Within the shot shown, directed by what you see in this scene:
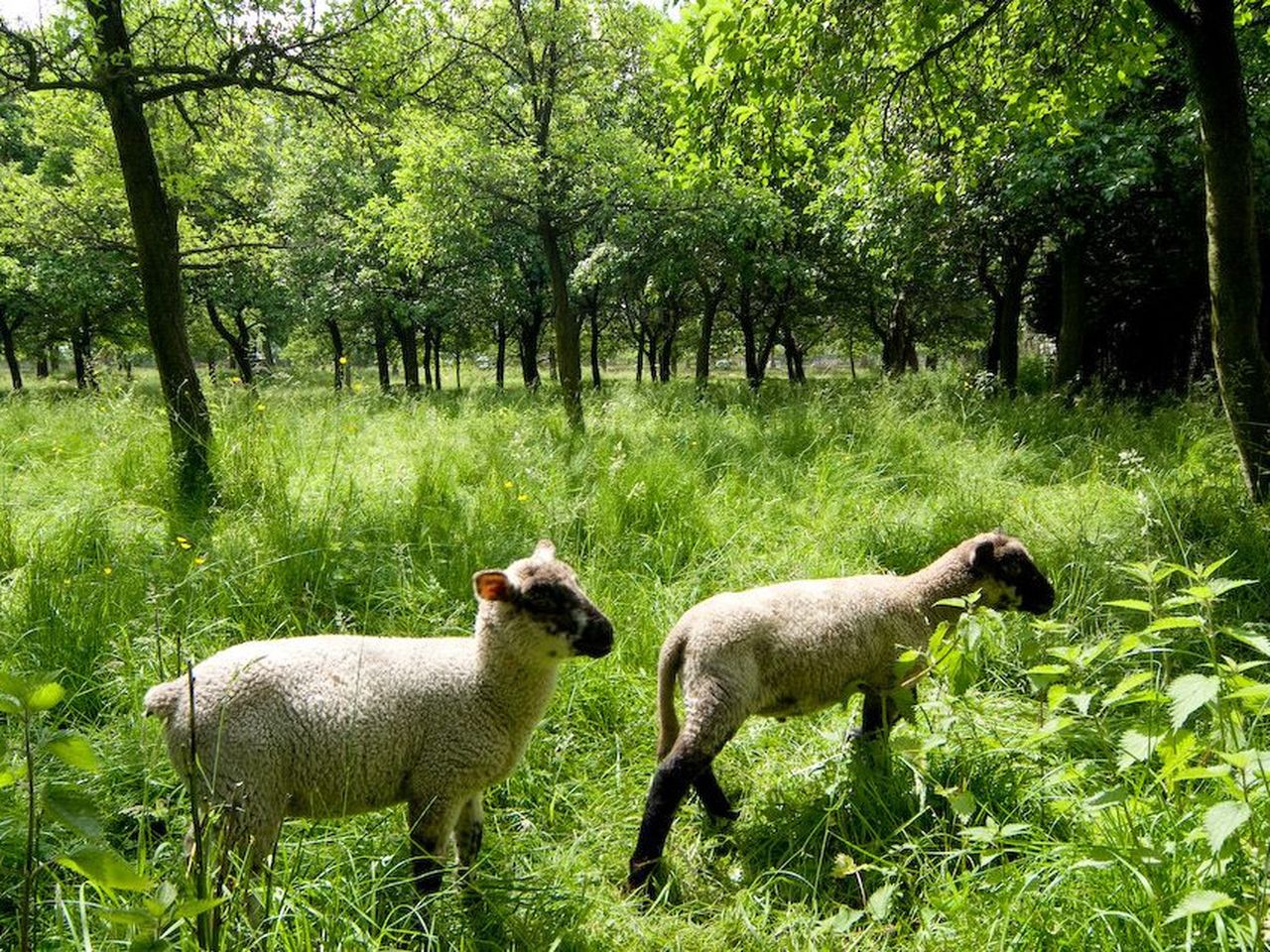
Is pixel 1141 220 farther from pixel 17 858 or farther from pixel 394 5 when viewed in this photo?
pixel 17 858

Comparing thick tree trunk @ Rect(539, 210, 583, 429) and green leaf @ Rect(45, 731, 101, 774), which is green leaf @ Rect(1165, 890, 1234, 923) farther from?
thick tree trunk @ Rect(539, 210, 583, 429)

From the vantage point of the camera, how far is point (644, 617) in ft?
14.4

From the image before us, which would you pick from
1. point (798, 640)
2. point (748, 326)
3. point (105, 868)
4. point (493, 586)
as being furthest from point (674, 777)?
point (748, 326)

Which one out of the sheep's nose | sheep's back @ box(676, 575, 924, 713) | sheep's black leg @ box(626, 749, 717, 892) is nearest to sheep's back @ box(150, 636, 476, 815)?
the sheep's nose

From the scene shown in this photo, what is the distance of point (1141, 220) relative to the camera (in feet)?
41.3

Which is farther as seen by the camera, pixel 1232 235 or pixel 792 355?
pixel 792 355

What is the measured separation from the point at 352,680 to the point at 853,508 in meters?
4.50

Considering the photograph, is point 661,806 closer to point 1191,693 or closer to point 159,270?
point 1191,693

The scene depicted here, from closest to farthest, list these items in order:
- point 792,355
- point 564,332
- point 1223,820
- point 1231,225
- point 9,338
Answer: point 1223,820
point 1231,225
point 564,332
point 9,338
point 792,355

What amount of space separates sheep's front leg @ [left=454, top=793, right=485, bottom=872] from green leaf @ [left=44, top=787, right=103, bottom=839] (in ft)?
6.60

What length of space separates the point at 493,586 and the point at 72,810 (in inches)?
71.4

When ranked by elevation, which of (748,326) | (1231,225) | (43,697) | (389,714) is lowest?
(389,714)

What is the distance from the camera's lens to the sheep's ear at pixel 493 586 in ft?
9.21

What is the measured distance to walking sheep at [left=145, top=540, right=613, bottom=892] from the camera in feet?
7.90
